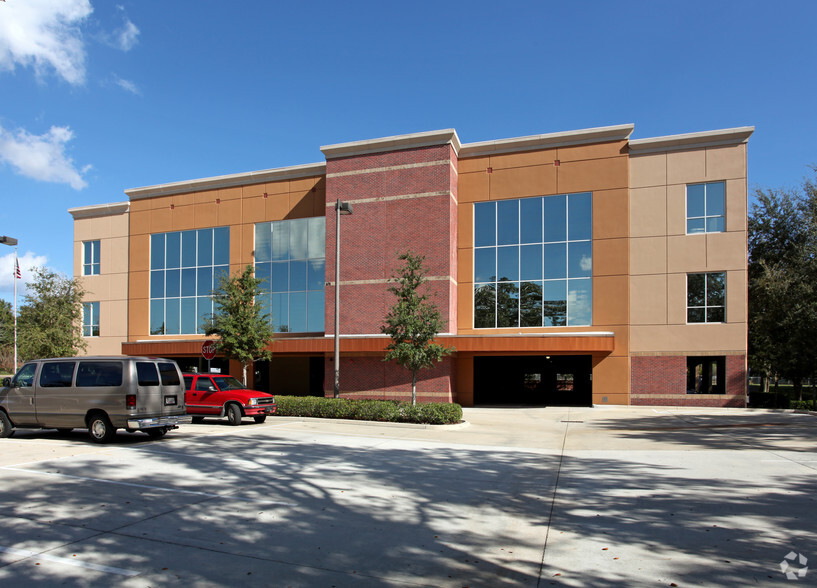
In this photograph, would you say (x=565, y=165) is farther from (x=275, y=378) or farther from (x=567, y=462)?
(x=275, y=378)

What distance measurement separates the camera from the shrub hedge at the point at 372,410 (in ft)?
63.5

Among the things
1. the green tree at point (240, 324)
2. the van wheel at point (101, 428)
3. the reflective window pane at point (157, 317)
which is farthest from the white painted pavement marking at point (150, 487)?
the reflective window pane at point (157, 317)

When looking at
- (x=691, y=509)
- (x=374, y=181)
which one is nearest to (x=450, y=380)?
(x=374, y=181)

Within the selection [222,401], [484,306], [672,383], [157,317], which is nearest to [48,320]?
[157,317]

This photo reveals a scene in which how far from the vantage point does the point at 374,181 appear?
29172 millimetres

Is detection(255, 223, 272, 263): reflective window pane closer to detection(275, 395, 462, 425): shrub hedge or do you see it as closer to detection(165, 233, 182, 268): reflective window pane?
detection(165, 233, 182, 268): reflective window pane

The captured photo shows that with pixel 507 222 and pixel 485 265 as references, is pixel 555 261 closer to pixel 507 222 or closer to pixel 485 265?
pixel 507 222

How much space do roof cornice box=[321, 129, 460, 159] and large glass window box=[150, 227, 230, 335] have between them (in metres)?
8.92

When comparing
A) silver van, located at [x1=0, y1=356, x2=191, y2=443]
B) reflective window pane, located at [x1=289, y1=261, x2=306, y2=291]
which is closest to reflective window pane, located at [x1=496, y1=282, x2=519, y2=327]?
reflective window pane, located at [x1=289, y1=261, x2=306, y2=291]

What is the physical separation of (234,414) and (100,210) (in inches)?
1002

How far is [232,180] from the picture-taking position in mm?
33625

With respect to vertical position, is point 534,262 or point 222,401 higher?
point 534,262

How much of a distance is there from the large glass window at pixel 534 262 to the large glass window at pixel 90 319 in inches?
978

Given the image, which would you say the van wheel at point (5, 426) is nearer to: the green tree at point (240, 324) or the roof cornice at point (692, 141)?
the green tree at point (240, 324)
